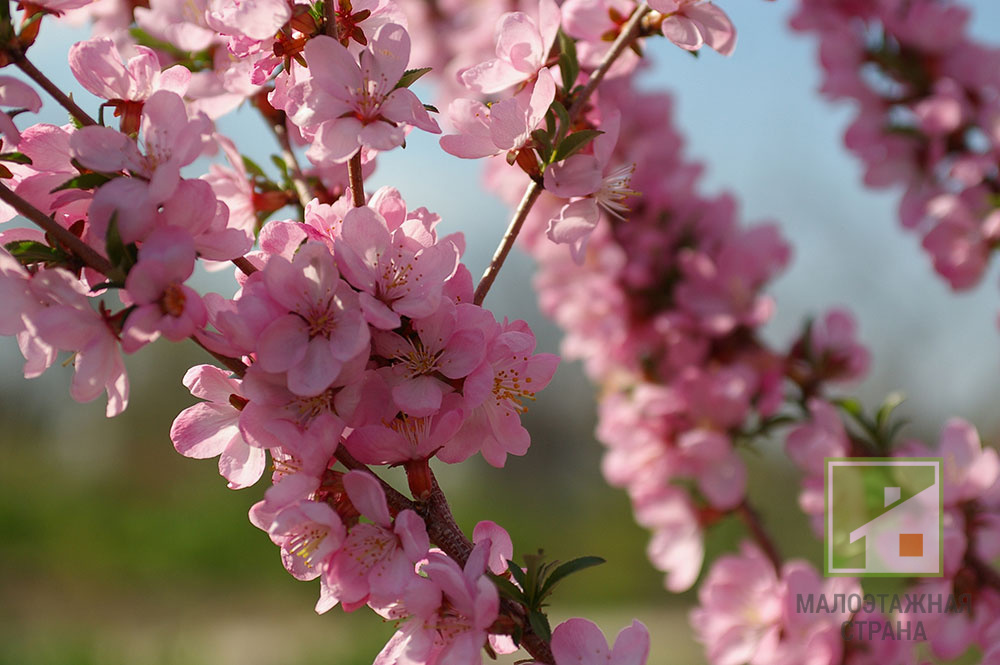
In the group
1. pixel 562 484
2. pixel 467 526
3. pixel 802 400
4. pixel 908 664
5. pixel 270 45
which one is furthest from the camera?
pixel 562 484

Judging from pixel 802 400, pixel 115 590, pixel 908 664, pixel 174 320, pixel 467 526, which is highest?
pixel 174 320

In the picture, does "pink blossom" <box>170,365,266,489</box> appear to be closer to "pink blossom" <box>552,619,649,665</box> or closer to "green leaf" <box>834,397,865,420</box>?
"pink blossom" <box>552,619,649,665</box>

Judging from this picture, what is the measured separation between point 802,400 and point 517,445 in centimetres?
82

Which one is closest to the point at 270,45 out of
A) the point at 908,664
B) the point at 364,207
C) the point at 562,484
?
the point at 364,207

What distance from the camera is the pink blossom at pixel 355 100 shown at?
480mm

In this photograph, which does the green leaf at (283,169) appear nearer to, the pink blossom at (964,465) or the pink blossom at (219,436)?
the pink blossom at (219,436)

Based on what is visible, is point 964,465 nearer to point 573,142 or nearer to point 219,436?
point 573,142

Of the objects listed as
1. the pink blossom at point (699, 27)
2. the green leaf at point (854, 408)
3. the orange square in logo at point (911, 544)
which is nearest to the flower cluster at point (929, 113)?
the green leaf at point (854, 408)

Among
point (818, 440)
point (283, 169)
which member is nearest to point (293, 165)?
point (283, 169)

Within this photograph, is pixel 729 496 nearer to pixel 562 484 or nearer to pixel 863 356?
pixel 863 356

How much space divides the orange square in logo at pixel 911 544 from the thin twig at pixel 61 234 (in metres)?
0.87

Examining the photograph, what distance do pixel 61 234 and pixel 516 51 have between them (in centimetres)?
32

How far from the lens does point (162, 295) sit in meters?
0.42

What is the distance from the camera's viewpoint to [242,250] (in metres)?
0.46
